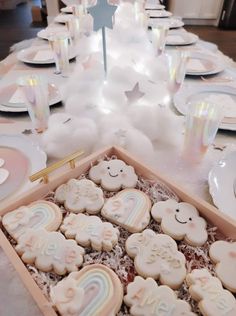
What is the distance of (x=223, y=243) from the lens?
1.34 ft

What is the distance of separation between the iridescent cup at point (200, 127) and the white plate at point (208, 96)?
0.19 meters

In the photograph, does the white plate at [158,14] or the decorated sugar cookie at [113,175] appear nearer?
the decorated sugar cookie at [113,175]

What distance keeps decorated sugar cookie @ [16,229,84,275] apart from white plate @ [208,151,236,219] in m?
0.29

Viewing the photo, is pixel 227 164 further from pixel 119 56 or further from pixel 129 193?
pixel 119 56

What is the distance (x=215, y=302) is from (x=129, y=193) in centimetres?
22

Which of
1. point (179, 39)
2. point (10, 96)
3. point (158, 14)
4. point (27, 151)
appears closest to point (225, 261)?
point (27, 151)

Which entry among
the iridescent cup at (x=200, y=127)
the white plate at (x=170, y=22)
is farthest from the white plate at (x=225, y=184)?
the white plate at (x=170, y=22)

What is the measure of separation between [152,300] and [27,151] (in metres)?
0.46

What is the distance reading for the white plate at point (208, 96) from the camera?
821 mm

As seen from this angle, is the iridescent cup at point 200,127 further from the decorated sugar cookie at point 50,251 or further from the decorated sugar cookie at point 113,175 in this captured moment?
the decorated sugar cookie at point 50,251

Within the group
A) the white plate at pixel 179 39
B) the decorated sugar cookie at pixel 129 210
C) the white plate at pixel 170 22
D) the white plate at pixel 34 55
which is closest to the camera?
the decorated sugar cookie at pixel 129 210

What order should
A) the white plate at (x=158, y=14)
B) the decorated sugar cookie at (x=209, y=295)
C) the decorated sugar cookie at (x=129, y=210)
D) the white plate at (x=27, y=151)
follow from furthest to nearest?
the white plate at (x=158, y=14)
the white plate at (x=27, y=151)
the decorated sugar cookie at (x=129, y=210)
the decorated sugar cookie at (x=209, y=295)

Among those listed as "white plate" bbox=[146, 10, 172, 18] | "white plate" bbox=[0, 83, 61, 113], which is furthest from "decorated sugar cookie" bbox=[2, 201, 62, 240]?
"white plate" bbox=[146, 10, 172, 18]

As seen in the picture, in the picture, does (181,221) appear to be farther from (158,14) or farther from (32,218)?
(158,14)
